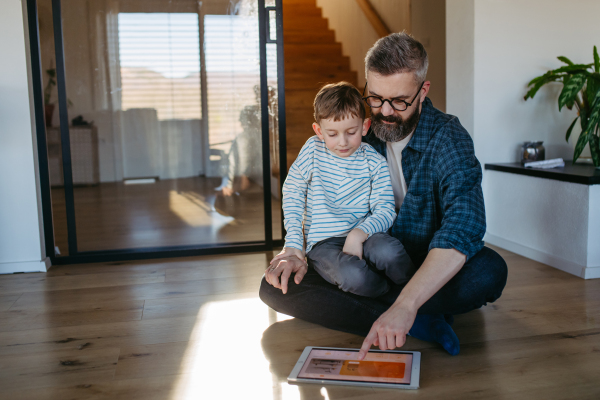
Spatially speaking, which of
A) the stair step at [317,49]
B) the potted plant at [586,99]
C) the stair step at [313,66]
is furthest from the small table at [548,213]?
the stair step at [317,49]

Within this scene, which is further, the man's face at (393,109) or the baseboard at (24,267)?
the baseboard at (24,267)

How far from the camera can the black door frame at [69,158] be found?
260cm

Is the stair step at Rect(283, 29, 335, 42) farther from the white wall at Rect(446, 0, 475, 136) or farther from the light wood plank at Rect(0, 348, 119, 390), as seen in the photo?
the light wood plank at Rect(0, 348, 119, 390)

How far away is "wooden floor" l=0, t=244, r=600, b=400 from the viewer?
4.35 ft

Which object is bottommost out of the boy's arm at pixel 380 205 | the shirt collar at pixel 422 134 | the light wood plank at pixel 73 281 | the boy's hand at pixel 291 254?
the light wood plank at pixel 73 281

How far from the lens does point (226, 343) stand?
1644mm

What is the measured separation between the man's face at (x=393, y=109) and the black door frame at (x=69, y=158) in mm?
1273

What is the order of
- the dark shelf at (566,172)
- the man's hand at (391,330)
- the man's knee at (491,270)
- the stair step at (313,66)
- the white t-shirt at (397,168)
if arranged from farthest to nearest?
the stair step at (313,66), the dark shelf at (566,172), the white t-shirt at (397,168), the man's knee at (491,270), the man's hand at (391,330)

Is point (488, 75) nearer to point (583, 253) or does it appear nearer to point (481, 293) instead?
point (583, 253)

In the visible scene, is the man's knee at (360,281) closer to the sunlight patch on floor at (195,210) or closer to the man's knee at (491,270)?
the man's knee at (491,270)

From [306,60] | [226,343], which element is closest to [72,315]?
[226,343]

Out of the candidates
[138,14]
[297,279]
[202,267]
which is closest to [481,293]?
[297,279]

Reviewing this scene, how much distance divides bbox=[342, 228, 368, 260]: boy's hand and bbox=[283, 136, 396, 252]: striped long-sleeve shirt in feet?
0.43

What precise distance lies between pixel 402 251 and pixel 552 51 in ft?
6.58
